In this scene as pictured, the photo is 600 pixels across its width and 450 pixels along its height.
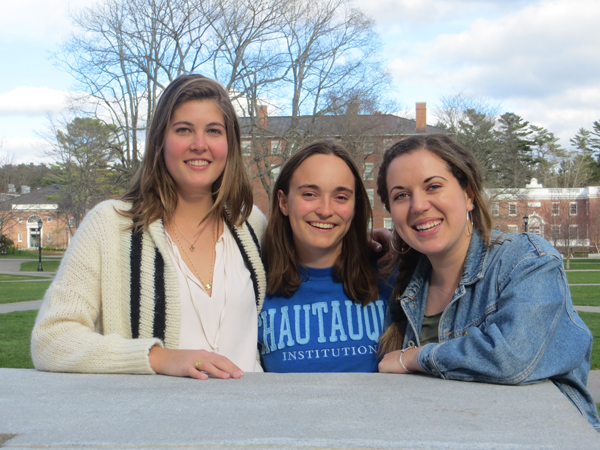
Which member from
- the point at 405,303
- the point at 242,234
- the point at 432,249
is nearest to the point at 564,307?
the point at 432,249

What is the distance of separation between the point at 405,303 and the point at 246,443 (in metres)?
1.44

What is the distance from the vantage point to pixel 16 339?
9109 mm

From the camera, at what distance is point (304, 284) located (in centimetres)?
291

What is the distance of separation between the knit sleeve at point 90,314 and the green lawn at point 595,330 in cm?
670

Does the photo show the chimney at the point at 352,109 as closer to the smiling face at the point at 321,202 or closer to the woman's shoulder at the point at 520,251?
the smiling face at the point at 321,202

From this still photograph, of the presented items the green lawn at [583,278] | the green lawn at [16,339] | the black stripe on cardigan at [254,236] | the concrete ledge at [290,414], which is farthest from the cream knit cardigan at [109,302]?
the green lawn at [583,278]

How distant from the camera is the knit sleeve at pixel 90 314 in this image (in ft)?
7.00

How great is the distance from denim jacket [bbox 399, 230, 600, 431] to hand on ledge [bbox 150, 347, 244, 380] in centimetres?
71

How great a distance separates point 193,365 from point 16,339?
837 centimetres

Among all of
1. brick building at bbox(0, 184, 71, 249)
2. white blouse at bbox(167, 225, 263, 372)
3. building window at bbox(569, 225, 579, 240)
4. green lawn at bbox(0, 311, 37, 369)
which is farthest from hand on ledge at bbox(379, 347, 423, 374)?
brick building at bbox(0, 184, 71, 249)

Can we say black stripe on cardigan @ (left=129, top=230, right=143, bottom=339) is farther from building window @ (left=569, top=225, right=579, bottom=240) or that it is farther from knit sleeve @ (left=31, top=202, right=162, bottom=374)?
building window @ (left=569, top=225, right=579, bottom=240)

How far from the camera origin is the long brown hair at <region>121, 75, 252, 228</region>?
263cm

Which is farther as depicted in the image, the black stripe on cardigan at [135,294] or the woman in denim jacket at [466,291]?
the black stripe on cardigan at [135,294]

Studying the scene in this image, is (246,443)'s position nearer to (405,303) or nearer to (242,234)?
(405,303)
